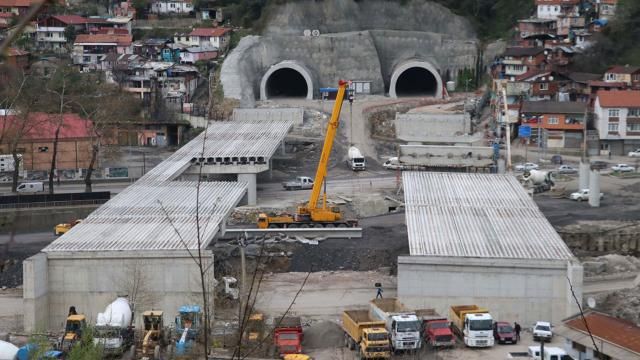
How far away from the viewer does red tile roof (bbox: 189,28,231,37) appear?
1665 inches

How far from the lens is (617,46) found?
38.0 metres

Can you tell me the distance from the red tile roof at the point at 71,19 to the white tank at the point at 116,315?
31778 mm

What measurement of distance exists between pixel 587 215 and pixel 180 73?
1913cm

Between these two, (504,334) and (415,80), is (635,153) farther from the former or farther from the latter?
(504,334)

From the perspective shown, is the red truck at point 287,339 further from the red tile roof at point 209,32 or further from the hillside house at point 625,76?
the red tile roof at point 209,32

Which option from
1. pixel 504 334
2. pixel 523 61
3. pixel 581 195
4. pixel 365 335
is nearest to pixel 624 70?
pixel 523 61

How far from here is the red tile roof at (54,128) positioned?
28797 millimetres

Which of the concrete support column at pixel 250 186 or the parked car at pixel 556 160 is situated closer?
the concrete support column at pixel 250 186

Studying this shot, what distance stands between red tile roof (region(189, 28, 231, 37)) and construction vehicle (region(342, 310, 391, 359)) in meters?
28.2

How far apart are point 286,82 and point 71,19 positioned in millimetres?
10536

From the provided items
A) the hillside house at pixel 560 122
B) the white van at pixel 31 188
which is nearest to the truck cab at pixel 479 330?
the white van at pixel 31 188

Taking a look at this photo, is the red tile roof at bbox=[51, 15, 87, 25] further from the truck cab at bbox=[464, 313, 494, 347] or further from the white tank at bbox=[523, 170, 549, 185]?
the truck cab at bbox=[464, 313, 494, 347]

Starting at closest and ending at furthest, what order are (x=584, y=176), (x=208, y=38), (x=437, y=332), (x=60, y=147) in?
(x=437, y=332) < (x=584, y=176) < (x=60, y=147) < (x=208, y=38)

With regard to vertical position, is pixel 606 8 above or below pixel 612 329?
above
